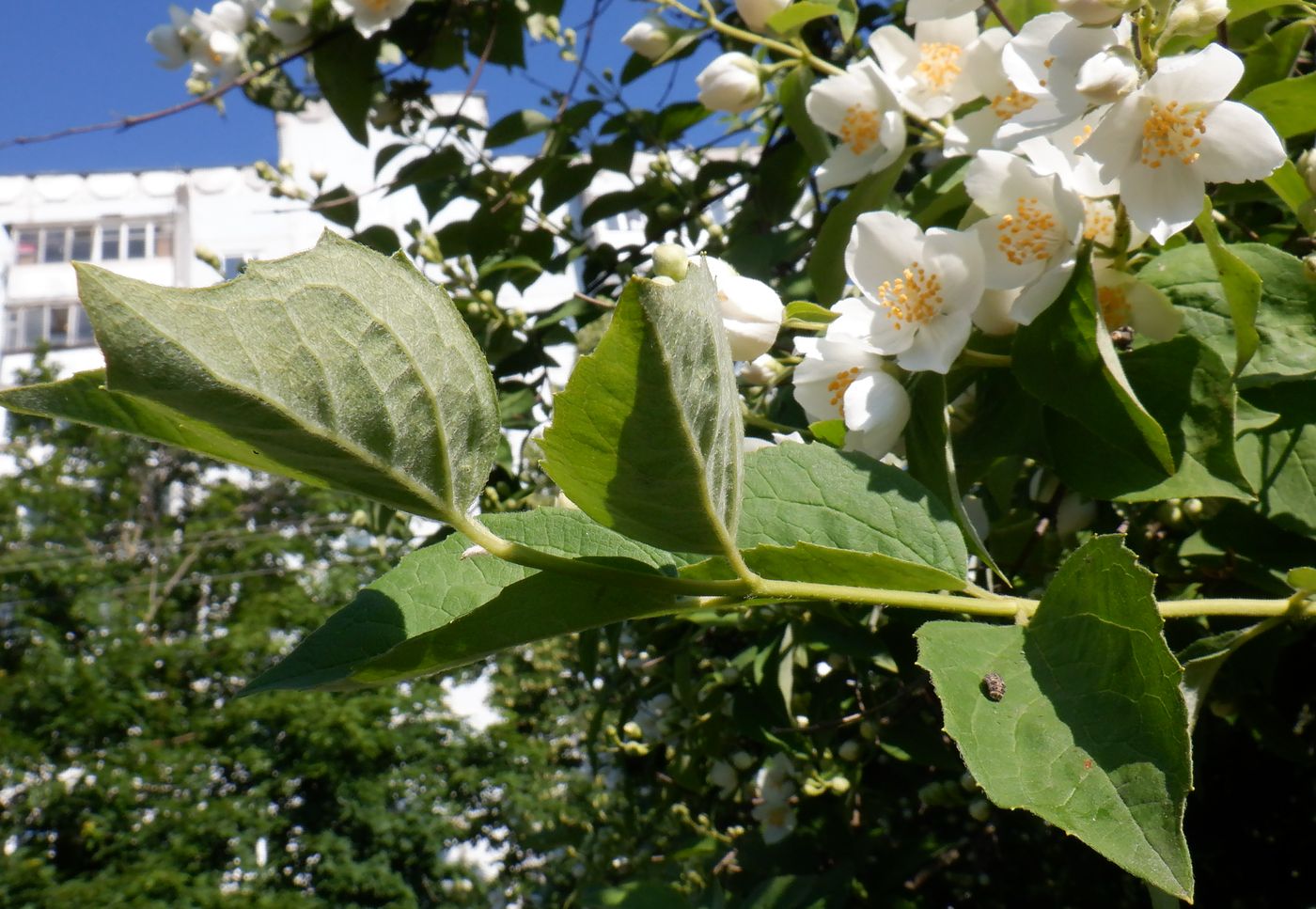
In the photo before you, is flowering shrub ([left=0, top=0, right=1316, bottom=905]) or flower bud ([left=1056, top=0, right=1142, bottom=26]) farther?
flower bud ([left=1056, top=0, right=1142, bottom=26])

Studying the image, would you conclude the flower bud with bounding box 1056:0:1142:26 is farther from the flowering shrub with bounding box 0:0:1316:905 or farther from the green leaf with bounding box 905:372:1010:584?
the green leaf with bounding box 905:372:1010:584

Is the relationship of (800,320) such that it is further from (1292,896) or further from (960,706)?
(1292,896)

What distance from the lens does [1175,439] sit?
0.87 metres

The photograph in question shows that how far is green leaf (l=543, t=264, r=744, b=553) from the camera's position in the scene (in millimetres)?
441

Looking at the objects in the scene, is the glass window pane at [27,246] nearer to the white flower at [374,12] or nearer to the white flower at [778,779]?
the white flower at [374,12]

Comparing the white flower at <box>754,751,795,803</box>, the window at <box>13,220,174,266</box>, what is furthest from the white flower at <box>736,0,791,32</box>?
the window at <box>13,220,174,266</box>

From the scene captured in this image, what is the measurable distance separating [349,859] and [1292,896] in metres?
9.73

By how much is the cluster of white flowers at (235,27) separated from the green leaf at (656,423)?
6.08 ft

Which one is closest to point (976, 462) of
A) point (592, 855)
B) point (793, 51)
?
point (793, 51)

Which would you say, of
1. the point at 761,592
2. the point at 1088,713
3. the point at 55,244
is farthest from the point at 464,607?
the point at 55,244

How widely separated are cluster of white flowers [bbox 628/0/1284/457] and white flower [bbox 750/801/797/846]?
5.13 ft

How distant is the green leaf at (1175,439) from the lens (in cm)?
84

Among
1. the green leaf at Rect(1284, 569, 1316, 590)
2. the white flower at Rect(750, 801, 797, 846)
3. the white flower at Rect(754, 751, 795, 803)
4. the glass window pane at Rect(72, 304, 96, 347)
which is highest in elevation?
the glass window pane at Rect(72, 304, 96, 347)

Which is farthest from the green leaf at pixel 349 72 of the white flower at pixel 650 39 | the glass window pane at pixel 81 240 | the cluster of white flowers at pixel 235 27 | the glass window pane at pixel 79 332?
the glass window pane at pixel 81 240
